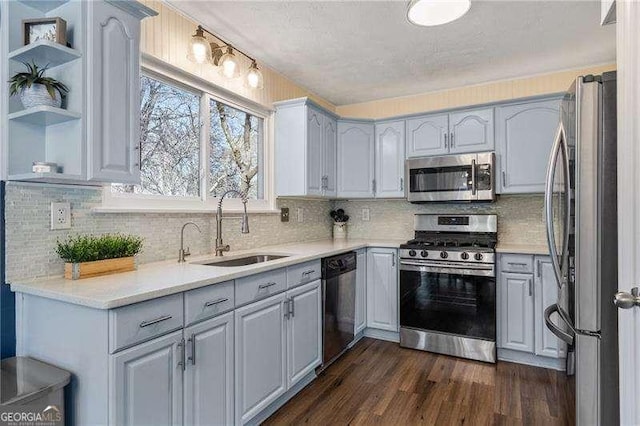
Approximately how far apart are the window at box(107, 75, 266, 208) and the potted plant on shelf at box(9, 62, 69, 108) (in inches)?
22.3

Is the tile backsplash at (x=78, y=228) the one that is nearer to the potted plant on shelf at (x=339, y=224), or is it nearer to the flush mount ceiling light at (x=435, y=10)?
the potted plant on shelf at (x=339, y=224)

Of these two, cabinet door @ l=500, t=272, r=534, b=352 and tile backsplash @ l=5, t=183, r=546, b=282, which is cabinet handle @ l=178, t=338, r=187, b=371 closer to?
tile backsplash @ l=5, t=183, r=546, b=282

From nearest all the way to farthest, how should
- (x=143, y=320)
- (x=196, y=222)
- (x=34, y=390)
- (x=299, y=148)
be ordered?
(x=34, y=390)
(x=143, y=320)
(x=196, y=222)
(x=299, y=148)

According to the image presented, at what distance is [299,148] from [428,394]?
7.04ft

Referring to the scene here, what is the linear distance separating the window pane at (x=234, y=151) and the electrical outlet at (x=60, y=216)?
0.98 m

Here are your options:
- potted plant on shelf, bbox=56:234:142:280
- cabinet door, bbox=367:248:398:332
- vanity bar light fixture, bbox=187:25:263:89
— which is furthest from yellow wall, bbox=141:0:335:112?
cabinet door, bbox=367:248:398:332

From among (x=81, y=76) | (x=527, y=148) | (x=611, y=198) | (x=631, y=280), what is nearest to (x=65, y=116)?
(x=81, y=76)

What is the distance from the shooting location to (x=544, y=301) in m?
2.71

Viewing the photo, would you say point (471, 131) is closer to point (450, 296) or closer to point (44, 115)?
point (450, 296)

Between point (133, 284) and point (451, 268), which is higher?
point (133, 284)

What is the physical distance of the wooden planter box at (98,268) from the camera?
1580 mm

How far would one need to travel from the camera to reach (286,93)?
3.37 meters

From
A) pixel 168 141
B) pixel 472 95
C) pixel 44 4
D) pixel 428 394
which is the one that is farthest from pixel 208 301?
pixel 472 95

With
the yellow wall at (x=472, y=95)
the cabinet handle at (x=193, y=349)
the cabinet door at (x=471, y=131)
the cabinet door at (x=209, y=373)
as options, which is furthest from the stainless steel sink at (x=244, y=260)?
the yellow wall at (x=472, y=95)
